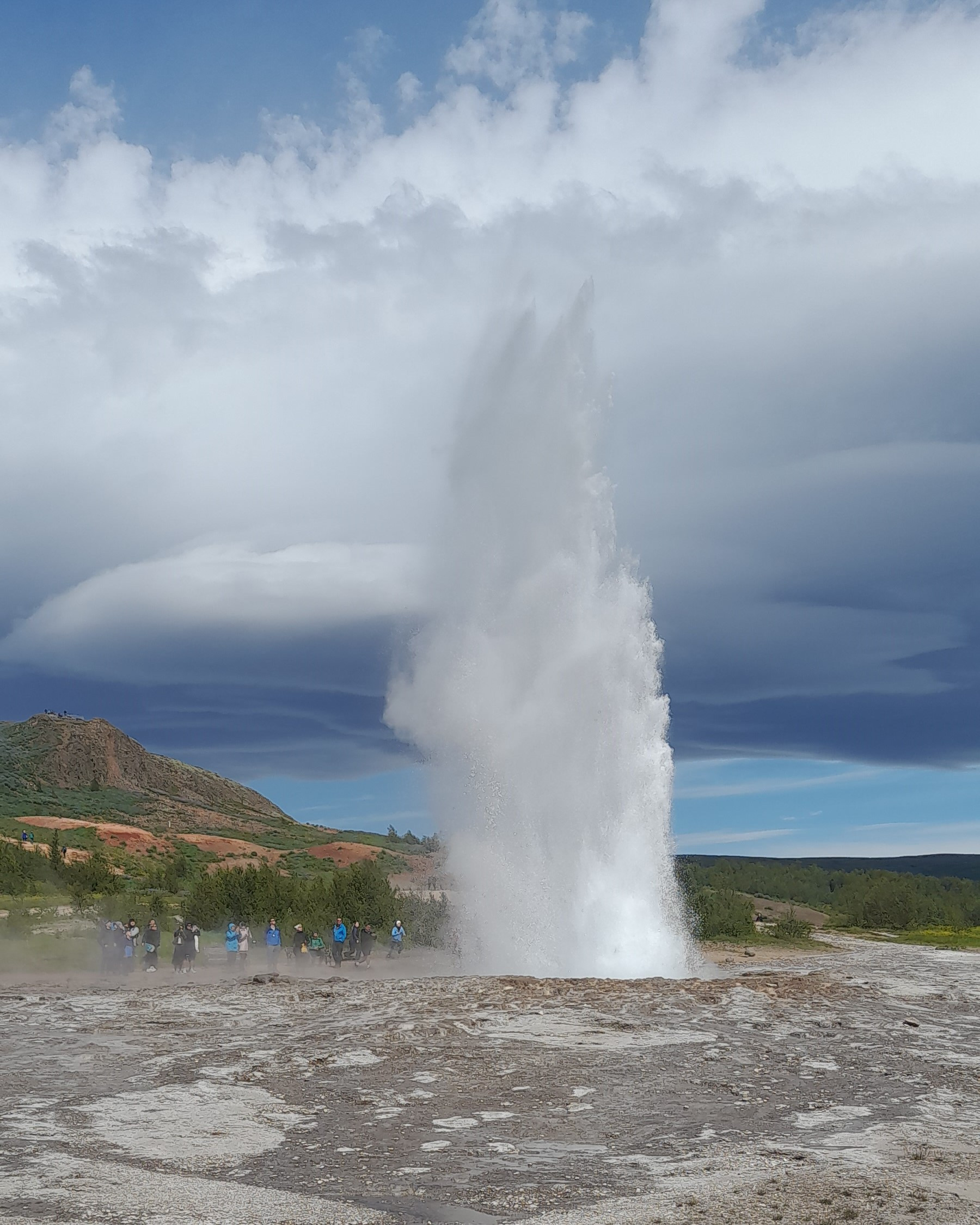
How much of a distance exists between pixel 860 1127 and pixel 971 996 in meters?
13.8

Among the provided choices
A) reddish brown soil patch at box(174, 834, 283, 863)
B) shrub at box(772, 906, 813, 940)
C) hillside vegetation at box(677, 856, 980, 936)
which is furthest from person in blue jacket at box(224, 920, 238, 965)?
reddish brown soil patch at box(174, 834, 283, 863)

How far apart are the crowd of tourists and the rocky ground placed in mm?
5177

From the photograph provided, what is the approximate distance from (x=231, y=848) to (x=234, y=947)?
186 ft

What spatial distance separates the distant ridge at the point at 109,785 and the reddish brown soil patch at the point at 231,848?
6.53 meters

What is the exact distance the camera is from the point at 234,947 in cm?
3155

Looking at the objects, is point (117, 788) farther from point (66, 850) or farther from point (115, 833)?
point (66, 850)

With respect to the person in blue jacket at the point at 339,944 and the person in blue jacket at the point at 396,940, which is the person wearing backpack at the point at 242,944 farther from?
the person in blue jacket at the point at 396,940

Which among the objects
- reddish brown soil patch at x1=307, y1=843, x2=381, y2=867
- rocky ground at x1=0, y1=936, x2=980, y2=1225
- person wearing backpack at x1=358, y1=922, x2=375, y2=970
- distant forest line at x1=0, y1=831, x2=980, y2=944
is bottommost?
rocky ground at x1=0, y1=936, x2=980, y2=1225

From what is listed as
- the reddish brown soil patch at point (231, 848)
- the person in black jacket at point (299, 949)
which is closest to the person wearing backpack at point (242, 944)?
the person in black jacket at point (299, 949)

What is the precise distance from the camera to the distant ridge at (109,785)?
103 meters

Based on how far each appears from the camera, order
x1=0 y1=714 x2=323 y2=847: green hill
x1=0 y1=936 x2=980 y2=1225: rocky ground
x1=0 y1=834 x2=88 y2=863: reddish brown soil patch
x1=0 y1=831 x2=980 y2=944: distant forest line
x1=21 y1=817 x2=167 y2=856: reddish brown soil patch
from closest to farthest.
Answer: x1=0 y1=936 x2=980 y2=1225: rocky ground → x1=0 y1=831 x2=980 y2=944: distant forest line → x1=0 y1=834 x2=88 y2=863: reddish brown soil patch → x1=21 y1=817 x2=167 y2=856: reddish brown soil patch → x1=0 y1=714 x2=323 y2=847: green hill

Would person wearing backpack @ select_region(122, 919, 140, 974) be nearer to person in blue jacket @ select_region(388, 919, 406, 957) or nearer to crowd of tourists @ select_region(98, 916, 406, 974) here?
crowd of tourists @ select_region(98, 916, 406, 974)

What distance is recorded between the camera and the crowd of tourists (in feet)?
100

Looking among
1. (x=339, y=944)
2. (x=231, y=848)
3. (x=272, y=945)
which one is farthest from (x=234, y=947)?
(x=231, y=848)
